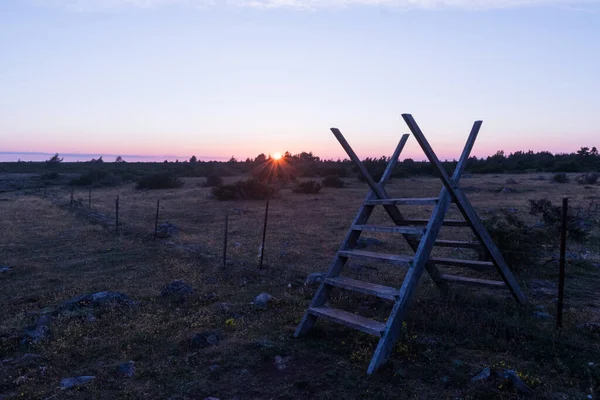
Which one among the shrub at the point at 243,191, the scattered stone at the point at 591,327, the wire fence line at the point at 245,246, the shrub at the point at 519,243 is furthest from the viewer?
the shrub at the point at 243,191

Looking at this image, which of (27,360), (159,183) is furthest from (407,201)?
(159,183)

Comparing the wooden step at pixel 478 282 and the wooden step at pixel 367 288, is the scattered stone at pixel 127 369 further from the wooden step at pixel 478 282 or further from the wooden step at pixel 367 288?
the wooden step at pixel 478 282

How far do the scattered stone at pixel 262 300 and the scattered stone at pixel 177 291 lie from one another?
1.21m

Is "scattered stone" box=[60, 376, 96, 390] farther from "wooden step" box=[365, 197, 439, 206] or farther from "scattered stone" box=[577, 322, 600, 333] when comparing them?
"scattered stone" box=[577, 322, 600, 333]

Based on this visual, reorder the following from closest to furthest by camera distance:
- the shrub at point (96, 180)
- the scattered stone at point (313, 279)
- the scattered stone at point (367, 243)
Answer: the scattered stone at point (313, 279) → the scattered stone at point (367, 243) → the shrub at point (96, 180)

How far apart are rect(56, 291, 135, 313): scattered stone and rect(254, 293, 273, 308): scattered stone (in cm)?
193

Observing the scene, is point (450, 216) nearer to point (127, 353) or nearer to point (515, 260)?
point (515, 260)

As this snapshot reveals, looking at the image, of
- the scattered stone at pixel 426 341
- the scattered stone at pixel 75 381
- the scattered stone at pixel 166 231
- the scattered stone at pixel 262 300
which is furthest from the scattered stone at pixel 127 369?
the scattered stone at pixel 166 231

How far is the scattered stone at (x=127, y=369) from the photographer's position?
4.98m

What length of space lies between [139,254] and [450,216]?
11.1 m

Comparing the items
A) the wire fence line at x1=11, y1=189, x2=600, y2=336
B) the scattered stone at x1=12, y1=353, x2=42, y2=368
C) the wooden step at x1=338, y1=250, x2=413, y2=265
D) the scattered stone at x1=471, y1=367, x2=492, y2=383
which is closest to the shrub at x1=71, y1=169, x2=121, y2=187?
the wire fence line at x1=11, y1=189, x2=600, y2=336

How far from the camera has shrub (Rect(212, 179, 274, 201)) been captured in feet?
83.9

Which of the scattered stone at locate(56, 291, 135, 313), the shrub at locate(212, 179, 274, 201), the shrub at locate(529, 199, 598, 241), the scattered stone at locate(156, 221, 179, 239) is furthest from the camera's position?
the shrub at locate(212, 179, 274, 201)

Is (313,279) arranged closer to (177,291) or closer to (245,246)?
(177,291)
